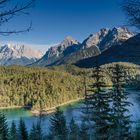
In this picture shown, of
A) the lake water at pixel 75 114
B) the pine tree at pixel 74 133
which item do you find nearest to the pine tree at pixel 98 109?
the lake water at pixel 75 114

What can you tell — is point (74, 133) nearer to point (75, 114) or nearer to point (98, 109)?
point (98, 109)

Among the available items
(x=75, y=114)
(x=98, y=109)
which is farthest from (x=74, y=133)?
(x=75, y=114)

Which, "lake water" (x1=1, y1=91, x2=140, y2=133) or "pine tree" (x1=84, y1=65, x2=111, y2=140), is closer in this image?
"pine tree" (x1=84, y1=65, x2=111, y2=140)

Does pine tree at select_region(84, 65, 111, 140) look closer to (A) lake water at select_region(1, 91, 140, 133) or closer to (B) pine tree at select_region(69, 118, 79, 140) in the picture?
(A) lake water at select_region(1, 91, 140, 133)

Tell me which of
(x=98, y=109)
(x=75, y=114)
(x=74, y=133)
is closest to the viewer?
(x=98, y=109)

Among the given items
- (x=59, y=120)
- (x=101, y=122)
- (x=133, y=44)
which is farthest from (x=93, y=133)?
(x=59, y=120)

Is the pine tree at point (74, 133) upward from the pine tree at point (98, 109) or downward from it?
downward

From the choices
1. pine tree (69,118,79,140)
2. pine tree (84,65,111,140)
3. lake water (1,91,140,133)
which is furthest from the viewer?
pine tree (69,118,79,140)

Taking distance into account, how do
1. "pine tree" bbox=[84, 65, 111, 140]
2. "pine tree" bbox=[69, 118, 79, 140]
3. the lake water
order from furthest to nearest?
"pine tree" bbox=[69, 118, 79, 140], the lake water, "pine tree" bbox=[84, 65, 111, 140]

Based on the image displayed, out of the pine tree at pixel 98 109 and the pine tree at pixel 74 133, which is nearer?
the pine tree at pixel 98 109

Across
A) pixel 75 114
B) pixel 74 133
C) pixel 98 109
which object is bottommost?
pixel 75 114

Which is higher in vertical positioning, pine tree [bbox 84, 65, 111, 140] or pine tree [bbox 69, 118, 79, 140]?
pine tree [bbox 84, 65, 111, 140]

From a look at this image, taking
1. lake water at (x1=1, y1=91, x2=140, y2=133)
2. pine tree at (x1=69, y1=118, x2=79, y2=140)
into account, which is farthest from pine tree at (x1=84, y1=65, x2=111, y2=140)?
pine tree at (x1=69, y1=118, x2=79, y2=140)

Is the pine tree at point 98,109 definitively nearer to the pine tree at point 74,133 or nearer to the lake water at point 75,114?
the lake water at point 75,114
